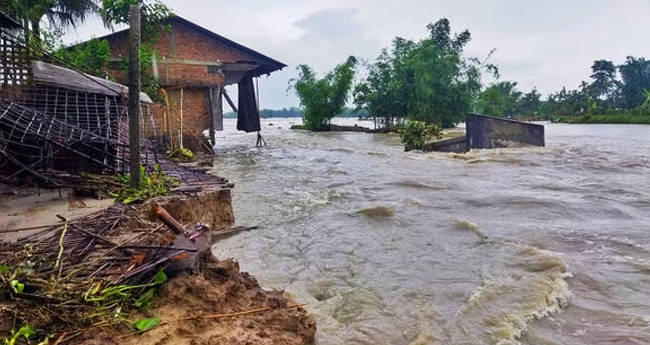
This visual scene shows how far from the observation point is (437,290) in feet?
14.6

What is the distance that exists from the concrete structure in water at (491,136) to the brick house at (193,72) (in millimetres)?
7459

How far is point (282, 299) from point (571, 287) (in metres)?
2.84

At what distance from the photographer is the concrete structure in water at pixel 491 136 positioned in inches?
672

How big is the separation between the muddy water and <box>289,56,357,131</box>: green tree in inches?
1054

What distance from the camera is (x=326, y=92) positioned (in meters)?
37.4

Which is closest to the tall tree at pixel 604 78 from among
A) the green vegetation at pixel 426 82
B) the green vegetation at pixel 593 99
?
the green vegetation at pixel 593 99

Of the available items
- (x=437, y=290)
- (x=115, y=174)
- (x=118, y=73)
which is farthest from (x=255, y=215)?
(x=118, y=73)

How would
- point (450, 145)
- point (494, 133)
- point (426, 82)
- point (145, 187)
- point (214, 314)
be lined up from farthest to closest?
point (426, 82) < point (450, 145) < point (494, 133) < point (145, 187) < point (214, 314)

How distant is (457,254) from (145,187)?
3.69 meters

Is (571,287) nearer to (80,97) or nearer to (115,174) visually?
(115,174)

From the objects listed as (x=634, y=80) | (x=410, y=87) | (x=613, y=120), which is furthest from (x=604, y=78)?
(x=410, y=87)

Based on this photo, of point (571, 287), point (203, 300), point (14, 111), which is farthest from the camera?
point (14, 111)

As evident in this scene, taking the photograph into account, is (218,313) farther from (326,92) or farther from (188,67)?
(326,92)

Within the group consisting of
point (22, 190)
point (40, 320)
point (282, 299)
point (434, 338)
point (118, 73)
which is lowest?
point (434, 338)
